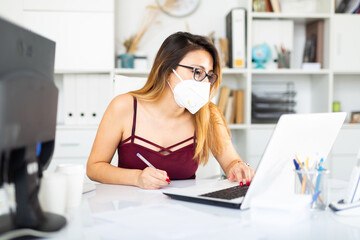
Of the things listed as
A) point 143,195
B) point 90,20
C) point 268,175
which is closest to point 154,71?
point 143,195

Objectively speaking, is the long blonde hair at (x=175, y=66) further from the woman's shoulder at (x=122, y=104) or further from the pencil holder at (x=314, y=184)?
the pencil holder at (x=314, y=184)

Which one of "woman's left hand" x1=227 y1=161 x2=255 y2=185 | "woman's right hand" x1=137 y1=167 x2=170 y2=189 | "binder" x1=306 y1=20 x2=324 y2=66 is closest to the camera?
"woman's right hand" x1=137 y1=167 x2=170 y2=189

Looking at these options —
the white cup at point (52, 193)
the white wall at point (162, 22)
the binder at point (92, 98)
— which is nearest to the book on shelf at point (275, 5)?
the white wall at point (162, 22)

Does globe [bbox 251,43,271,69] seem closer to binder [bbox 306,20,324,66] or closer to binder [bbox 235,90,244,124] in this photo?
binder [bbox 235,90,244,124]

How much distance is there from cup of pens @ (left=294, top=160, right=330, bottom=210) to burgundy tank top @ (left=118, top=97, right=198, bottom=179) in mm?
716

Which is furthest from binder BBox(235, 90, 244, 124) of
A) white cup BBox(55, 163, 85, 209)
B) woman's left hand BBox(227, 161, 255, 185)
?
white cup BBox(55, 163, 85, 209)

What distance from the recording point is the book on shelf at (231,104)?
3131 millimetres

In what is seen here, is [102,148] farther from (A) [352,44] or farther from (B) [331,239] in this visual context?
(A) [352,44]

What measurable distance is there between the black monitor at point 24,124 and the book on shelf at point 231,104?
230cm

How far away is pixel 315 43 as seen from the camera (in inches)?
127

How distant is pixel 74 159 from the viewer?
289 cm

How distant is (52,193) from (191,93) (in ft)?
2.96

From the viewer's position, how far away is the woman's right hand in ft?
4.17

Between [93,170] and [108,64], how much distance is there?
5.08ft
